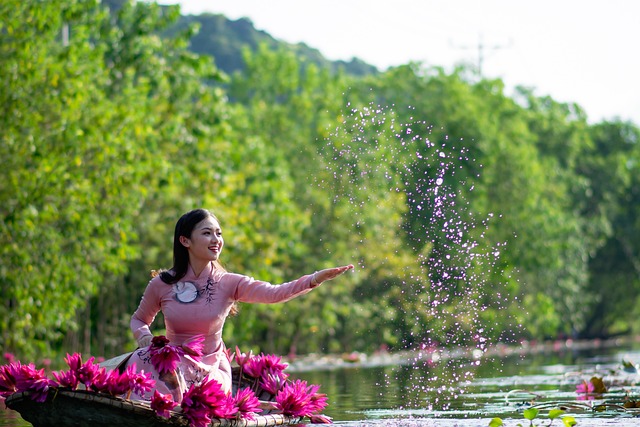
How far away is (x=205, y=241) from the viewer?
9336mm

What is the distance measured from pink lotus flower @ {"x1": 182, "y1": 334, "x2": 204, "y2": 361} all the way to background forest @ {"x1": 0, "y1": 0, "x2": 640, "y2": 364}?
5727mm

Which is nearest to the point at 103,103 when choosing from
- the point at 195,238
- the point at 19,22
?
the point at 19,22

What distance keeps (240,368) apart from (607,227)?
47434mm

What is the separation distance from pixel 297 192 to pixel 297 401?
2883 centimetres

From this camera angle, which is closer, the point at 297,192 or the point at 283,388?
the point at 283,388

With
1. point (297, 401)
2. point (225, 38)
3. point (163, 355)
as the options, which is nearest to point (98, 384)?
point (163, 355)

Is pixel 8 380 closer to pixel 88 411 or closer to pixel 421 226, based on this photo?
pixel 88 411

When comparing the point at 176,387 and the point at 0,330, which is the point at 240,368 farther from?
the point at 0,330

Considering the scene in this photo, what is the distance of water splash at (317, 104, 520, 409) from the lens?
37125 mm

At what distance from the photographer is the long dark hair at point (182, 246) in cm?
940

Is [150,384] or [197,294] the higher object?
[197,294]

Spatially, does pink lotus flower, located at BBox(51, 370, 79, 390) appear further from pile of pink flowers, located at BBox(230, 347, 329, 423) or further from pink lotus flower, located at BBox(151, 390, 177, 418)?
pile of pink flowers, located at BBox(230, 347, 329, 423)

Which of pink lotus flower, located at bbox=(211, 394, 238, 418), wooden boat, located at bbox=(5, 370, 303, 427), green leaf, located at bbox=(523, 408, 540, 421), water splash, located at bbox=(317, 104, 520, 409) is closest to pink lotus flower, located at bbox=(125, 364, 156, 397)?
wooden boat, located at bbox=(5, 370, 303, 427)

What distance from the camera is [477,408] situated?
39.8 ft
